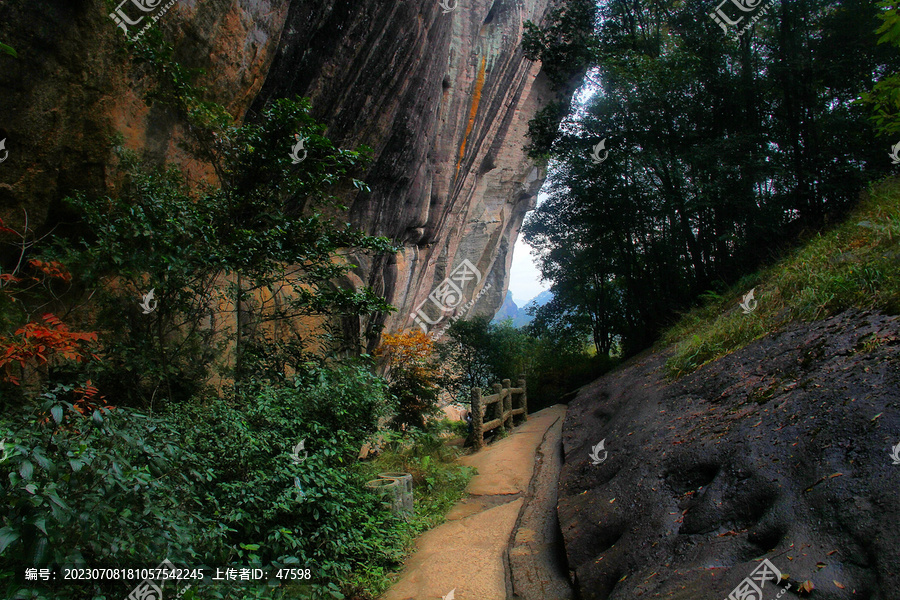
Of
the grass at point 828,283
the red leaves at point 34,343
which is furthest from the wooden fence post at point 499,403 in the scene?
the red leaves at point 34,343

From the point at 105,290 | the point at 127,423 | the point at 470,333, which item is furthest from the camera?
the point at 470,333

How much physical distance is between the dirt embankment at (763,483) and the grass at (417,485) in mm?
1550

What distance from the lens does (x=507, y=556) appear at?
14.8 ft

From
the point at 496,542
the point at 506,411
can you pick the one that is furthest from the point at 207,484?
the point at 506,411

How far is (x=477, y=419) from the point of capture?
8.85 meters

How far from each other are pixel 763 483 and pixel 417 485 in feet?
14.6

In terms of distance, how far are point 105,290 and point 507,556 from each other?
175 inches

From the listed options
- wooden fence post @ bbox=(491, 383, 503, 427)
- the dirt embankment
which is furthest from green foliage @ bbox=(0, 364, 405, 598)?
wooden fence post @ bbox=(491, 383, 503, 427)

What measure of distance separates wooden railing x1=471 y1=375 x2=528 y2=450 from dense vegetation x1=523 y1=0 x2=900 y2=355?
12.3ft

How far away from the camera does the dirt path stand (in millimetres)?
3982

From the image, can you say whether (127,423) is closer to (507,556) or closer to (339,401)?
(339,401)

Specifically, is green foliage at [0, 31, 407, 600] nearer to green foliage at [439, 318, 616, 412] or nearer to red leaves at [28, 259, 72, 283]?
red leaves at [28, 259, 72, 283]

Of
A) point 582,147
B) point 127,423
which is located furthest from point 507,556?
point 582,147

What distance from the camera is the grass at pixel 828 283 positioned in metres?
4.41
